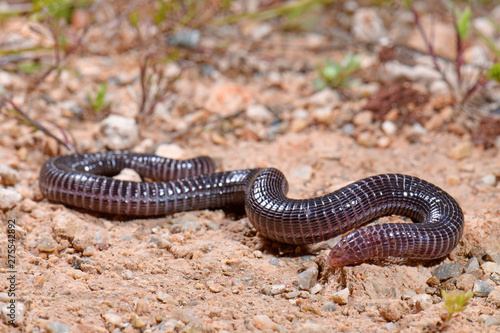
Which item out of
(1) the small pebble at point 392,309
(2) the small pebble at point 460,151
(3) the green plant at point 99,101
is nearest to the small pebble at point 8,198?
(3) the green plant at point 99,101

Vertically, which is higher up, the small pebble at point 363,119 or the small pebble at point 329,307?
the small pebble at point 363,119

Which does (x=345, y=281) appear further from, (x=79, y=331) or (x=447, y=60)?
(x=447, y=60)

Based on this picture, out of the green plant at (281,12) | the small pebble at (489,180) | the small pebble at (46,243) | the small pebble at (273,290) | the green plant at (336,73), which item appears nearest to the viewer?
the small pebble at (273,290)

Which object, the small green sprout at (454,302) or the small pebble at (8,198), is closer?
the small green sprout at (454,302)

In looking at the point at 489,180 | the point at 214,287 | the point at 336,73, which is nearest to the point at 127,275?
the point at 214,287

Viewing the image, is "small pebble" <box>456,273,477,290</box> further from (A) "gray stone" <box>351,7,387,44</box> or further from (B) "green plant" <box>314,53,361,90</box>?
(A) "gray stone" <box>351,7,387,44</box>

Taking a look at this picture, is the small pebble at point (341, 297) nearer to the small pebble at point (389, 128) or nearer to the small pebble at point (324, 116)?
the small pebble at point (389, 128)
